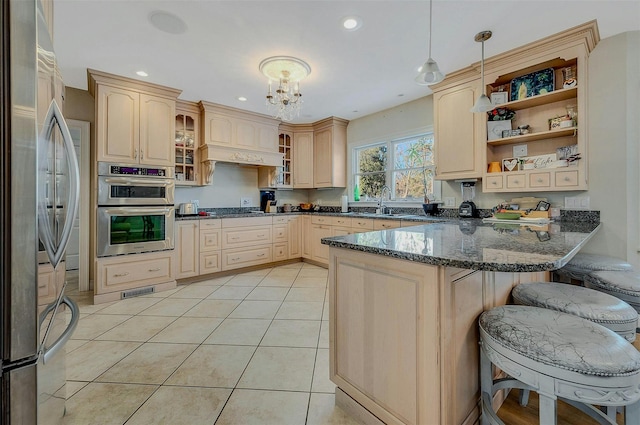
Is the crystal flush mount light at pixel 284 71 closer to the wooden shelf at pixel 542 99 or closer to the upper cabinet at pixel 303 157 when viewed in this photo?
the upper cabinet at pixel 303 157

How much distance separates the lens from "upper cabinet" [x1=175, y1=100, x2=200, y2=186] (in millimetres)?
3977

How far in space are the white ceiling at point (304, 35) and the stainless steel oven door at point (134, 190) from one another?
3.94ft

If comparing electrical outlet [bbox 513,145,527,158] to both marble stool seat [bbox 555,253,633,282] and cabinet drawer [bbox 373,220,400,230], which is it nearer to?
marble stool seat [bbox 555,253,633,282]

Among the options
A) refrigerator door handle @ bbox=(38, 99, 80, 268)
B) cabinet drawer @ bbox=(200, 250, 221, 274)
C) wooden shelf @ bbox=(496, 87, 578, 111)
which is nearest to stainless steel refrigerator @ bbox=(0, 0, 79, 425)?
refrigerator door handle @ bbox=(38, 99, 80, 268)

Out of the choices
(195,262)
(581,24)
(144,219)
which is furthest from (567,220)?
(144,219)

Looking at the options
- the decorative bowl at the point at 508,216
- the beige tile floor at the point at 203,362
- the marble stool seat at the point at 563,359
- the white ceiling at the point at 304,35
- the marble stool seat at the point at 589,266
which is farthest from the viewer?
the decorative bowl at the point at 508,216

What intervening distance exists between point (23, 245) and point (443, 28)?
115 inches

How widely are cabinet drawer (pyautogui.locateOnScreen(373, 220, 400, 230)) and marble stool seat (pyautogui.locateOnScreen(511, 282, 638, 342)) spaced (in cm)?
202

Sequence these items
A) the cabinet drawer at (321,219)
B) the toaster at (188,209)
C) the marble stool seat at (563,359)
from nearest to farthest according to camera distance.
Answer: the marble stool seat at (563,359)
the toaster at (188,209)
the cabinet drawer at (321,219)

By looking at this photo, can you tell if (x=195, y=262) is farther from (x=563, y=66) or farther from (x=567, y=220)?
(x=563, y=66)

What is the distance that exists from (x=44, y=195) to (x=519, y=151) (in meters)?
3.69

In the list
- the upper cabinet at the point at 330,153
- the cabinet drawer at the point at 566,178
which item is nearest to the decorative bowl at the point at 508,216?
the cabinet drawer at the point at 566,178

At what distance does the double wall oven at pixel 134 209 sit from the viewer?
10.1 ft

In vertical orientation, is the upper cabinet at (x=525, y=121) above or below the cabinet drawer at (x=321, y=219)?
above
